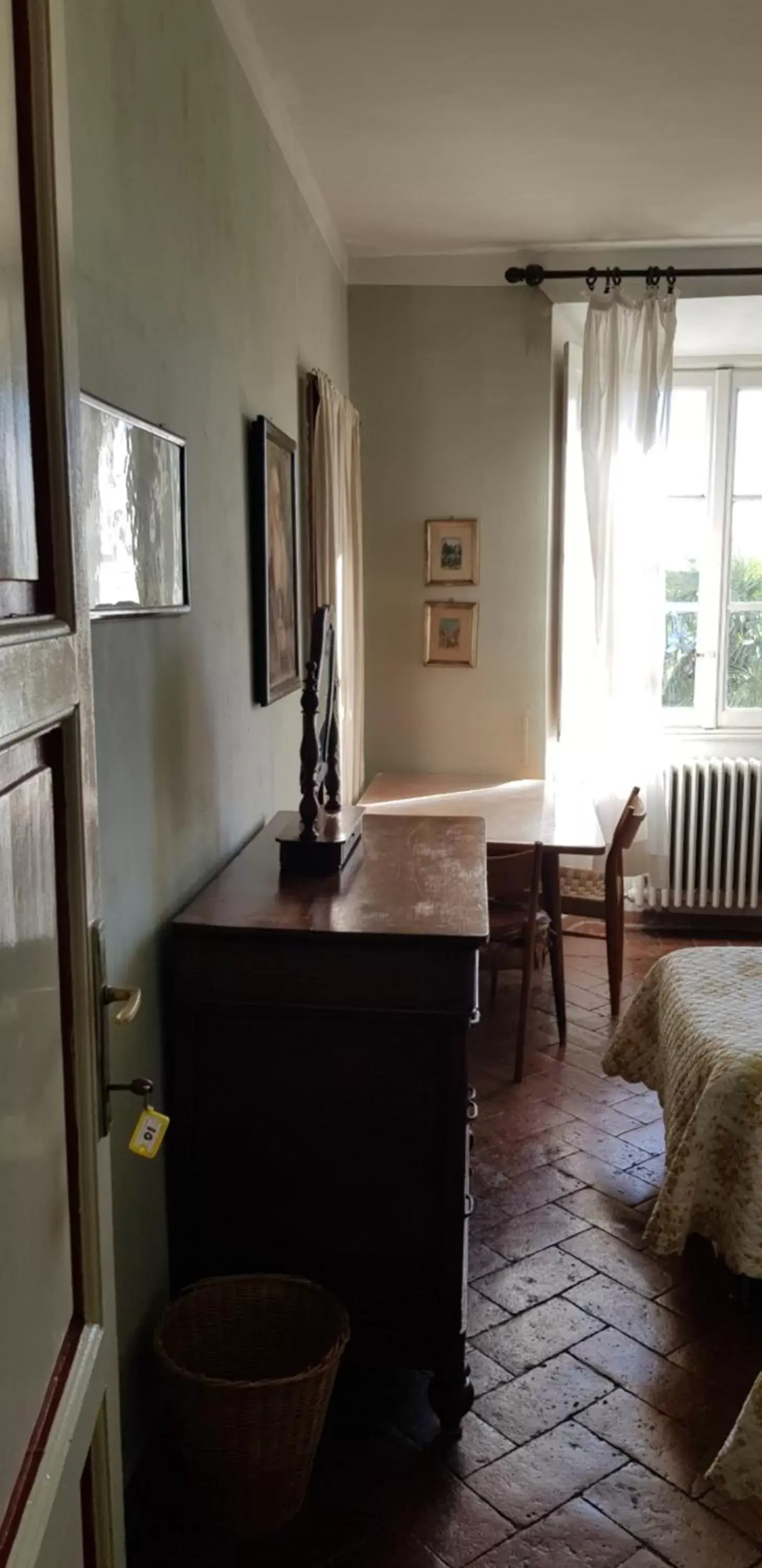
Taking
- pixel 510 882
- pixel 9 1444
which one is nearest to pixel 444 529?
pixel 510 882

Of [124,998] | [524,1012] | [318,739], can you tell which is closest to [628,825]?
[524,1012]

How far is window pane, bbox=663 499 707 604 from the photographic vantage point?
205 inches

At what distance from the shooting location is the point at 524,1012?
11.8 feet

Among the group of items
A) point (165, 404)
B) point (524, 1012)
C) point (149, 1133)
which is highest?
point (165, 404)

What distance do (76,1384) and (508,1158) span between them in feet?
7.25

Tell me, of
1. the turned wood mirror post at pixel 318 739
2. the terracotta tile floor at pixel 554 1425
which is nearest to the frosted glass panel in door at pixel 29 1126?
the terracotta tile floor at pixel 554 1425

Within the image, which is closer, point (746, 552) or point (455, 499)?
point (455, 499)

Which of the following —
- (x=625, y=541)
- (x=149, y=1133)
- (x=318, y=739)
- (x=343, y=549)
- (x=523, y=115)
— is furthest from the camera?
(x=625, y=541)

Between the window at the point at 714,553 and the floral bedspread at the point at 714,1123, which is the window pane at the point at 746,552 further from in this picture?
the floral bedspread at the point at 714,1123

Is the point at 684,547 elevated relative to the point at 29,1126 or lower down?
elevated

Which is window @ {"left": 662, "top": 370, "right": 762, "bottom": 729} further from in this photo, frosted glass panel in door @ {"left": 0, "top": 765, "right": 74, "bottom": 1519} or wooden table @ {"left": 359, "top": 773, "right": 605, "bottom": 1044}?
frosted glass panel in door @ {"left": 0, "top": 765, "right": 74, "bottom": 1519}

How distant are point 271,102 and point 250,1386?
2.78 m

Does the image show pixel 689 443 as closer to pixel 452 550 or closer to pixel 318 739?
pixel 452 550

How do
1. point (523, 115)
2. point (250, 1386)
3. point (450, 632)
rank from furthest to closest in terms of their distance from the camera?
1. point (450, 632)
2. point (523, 115)
3. point (250, 1386)
